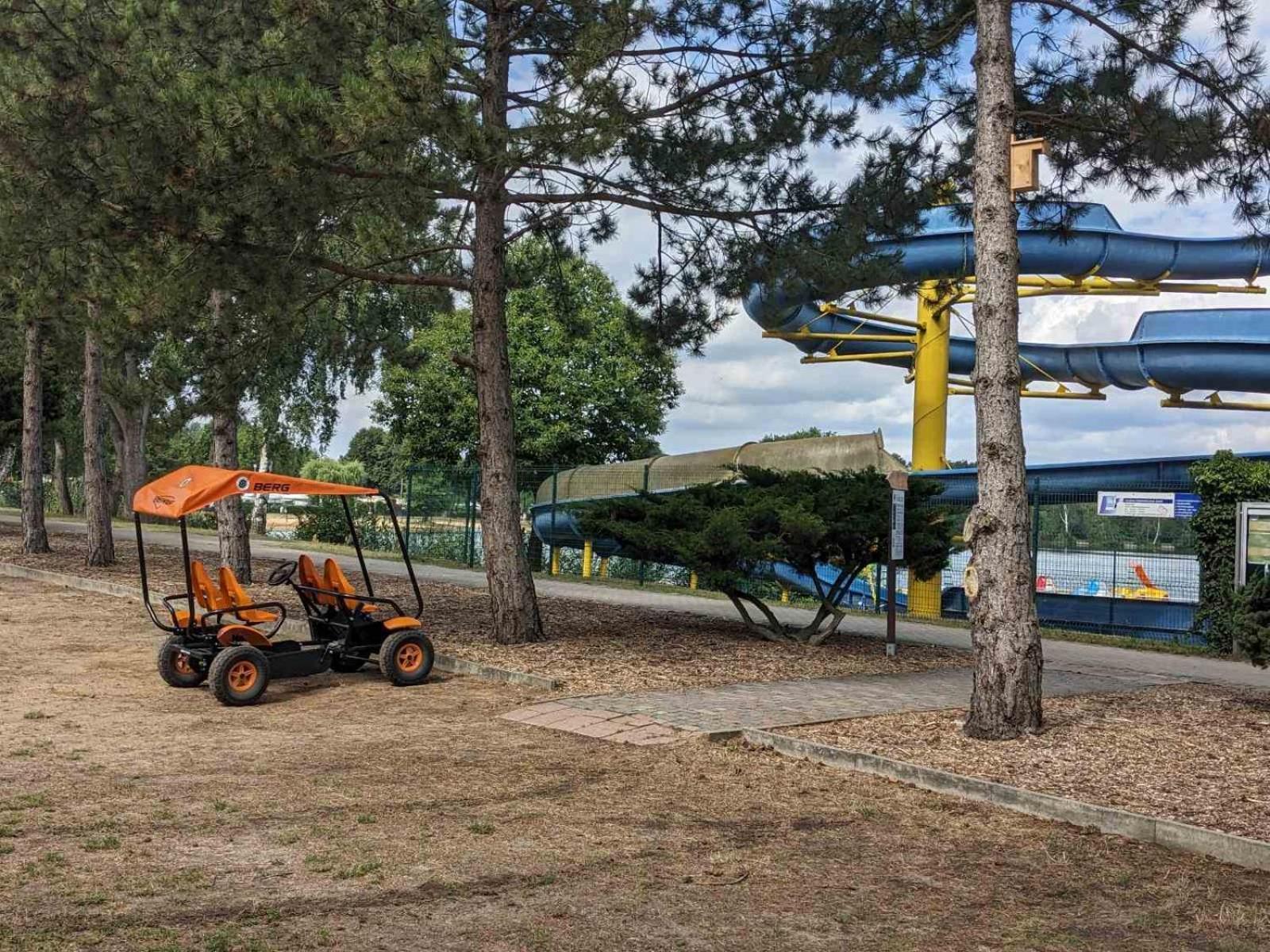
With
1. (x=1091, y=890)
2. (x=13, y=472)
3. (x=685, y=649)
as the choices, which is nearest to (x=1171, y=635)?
(x=685, y=649)

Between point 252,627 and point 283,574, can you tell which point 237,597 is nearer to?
point 252,627

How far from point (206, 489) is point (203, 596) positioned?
1.18 metres

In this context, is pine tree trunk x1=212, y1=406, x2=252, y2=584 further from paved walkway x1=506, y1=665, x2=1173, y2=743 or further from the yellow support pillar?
the yellow support pillar

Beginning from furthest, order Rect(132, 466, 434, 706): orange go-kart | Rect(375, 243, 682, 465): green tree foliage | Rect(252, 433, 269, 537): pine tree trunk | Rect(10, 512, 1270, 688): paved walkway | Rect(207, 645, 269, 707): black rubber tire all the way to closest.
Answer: Rect(252, 433, 269, 537): pine tree trunk
Rect(375, 243, 682, 465): green tree foliage
Rect(10, 512, 1270, 688): paved walkway
Rect(132, 466, 434, 706): orange go-kart
Rect(207, 645, 269, 707): black rubber tire

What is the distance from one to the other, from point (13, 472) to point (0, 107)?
61790mm

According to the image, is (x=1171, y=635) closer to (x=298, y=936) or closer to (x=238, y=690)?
(x=238, y=690)

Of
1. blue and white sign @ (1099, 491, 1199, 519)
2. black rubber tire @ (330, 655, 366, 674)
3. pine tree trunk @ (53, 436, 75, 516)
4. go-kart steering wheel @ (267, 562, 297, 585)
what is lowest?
black rubber tire @ (330, 655, 366, 674)

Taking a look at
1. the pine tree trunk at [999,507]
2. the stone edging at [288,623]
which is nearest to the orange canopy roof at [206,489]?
the stone edging at [288,623]

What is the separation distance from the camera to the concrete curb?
6379 mm

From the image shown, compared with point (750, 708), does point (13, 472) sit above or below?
above

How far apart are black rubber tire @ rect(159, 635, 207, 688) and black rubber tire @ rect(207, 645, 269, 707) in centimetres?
71

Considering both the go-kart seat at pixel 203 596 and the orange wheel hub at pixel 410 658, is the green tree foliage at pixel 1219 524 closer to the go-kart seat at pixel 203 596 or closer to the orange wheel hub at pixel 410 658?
the orange wheel hub at pixel 410 658

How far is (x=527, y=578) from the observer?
44.0 feet

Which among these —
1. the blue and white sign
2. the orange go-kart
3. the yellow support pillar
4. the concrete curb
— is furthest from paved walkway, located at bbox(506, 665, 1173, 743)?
the yellow support pillar
